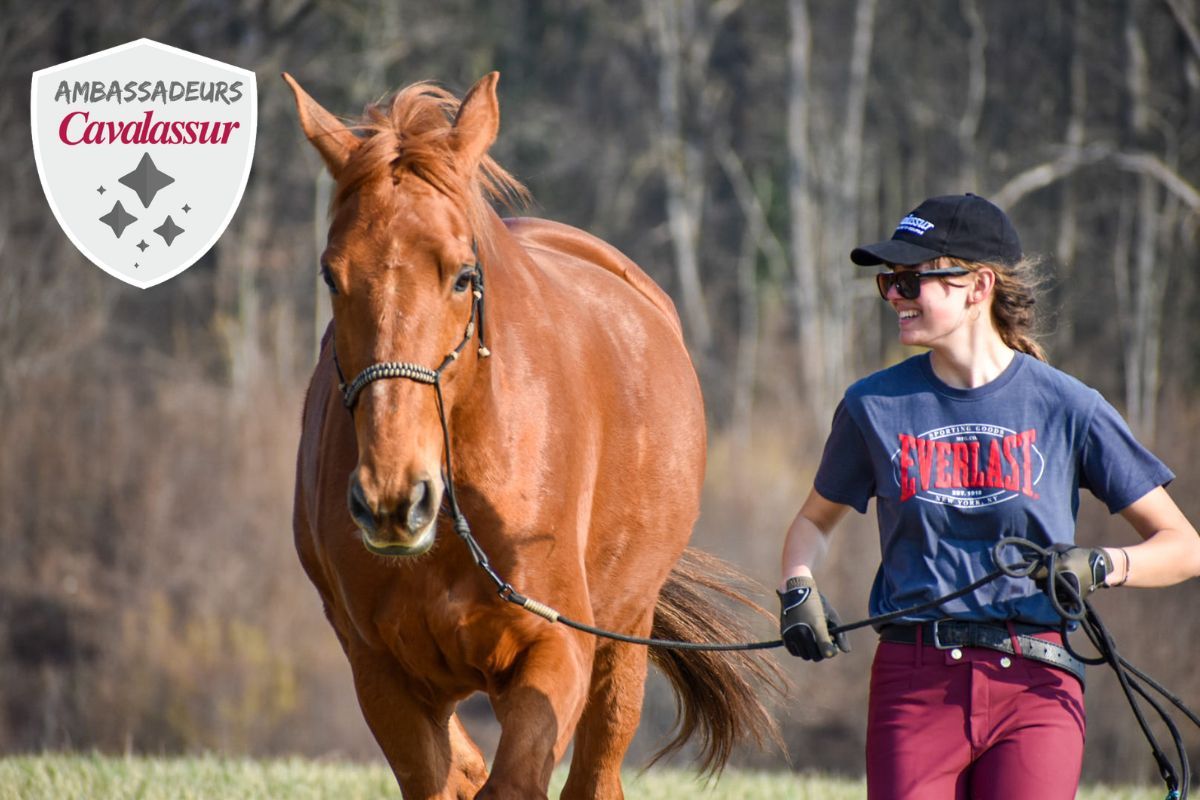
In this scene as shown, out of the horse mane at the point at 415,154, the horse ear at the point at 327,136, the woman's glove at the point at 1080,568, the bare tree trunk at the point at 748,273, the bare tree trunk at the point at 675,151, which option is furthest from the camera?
the bare tree trunk at the point at 748,273

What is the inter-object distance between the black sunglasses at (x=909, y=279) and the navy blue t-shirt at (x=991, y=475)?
240 millimetres

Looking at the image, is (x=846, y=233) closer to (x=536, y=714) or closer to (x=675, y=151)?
(x=675, y=151)

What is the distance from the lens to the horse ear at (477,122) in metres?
3.65

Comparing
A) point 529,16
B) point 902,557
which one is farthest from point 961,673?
point 529,16

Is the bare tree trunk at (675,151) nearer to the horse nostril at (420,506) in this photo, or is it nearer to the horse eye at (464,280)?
the horse eye at (464,280)

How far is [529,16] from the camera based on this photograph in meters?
27.7

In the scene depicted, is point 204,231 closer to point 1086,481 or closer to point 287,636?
point 1086,481

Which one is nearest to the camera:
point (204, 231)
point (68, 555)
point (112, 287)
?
point (204, 231)

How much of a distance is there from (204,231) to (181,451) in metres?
12.7

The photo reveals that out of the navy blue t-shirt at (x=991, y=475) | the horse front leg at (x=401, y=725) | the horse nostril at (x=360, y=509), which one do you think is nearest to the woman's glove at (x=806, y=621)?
the navy blue t-shirt at (x=991, y=475)

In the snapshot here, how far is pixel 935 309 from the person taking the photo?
334 centimetres

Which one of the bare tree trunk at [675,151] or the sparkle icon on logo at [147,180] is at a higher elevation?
the bare tree trunk at [675,151]

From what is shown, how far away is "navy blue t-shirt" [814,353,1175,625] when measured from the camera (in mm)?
3262

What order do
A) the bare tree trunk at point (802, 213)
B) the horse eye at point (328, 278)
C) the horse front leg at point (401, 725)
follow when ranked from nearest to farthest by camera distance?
the horse eye at point (328, 278) < the horse front leg at point (401, 725) < the bare tree trunk at point (802, 213)
